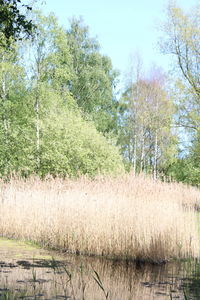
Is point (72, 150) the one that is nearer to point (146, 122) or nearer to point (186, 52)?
point (186, 52)

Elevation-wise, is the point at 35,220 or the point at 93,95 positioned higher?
the point at 93,95

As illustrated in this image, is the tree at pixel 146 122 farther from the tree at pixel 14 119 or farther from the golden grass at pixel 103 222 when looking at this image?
the golden grass at pixel 103 222

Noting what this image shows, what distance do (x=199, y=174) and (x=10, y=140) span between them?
37.1 ft

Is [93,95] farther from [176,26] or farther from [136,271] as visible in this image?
[136,271]

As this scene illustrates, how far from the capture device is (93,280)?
612 cm

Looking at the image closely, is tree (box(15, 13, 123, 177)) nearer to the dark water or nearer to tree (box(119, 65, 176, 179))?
tree (box(119, 65, 176, 179))

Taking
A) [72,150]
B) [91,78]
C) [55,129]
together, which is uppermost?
[91,78]

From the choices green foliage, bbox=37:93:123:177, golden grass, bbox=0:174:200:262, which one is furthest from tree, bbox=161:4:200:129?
golden grass, bbox=0:174:200:262

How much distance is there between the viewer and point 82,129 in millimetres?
21344

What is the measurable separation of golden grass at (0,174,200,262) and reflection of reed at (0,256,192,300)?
442mm

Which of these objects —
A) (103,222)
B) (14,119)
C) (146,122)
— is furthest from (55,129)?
(103,222)

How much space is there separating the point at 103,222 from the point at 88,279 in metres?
2.43

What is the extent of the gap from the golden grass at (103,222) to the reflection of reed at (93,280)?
442mm

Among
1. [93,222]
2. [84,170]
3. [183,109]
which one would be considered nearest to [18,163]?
[84,170]
